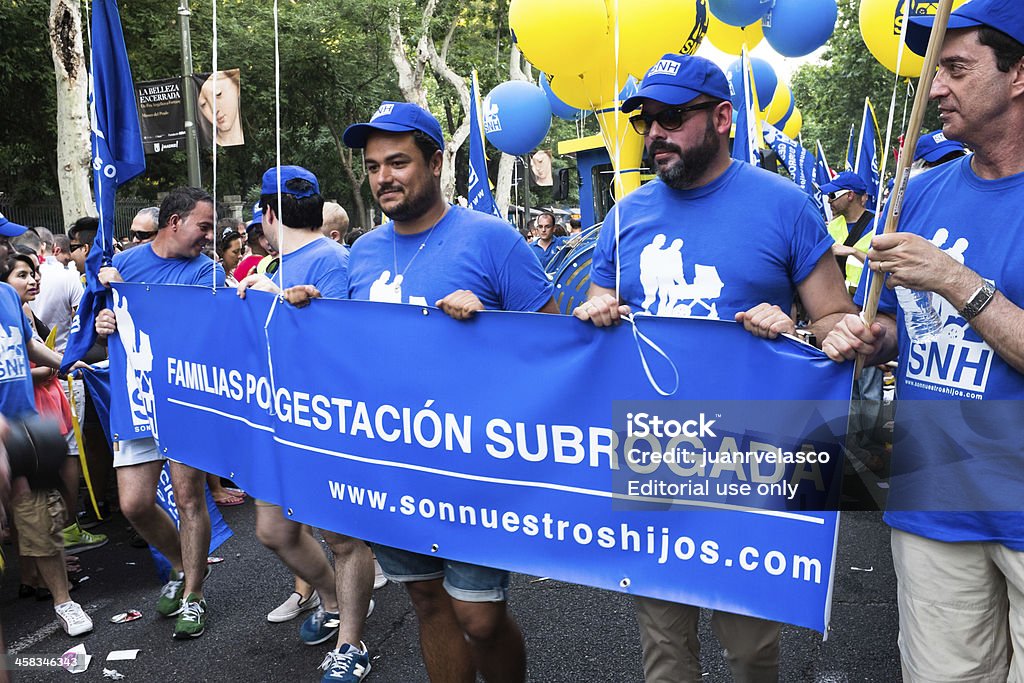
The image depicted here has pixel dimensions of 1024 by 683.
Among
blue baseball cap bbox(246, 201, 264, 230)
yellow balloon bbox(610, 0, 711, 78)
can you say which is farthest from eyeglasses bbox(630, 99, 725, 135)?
yellow balloon bbox(610, 0, 711, 78)

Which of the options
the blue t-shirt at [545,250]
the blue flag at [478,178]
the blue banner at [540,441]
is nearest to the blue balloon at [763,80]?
the blue t-shirt at [545,250]

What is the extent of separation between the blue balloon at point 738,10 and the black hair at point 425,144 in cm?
632

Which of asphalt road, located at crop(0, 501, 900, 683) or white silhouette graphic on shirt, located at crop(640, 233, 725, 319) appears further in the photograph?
asphalt road, located at crop(0, 501, 900, 683)

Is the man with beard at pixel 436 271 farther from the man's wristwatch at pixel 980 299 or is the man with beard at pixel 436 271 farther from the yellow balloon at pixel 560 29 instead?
the yellow balloon at pixel 560 29

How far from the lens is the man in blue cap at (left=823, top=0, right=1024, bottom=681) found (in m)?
2.21

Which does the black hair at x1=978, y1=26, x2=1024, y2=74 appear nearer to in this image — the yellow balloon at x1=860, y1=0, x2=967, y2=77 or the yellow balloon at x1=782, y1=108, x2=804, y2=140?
the yellow balloon at x1=860, y1=0, x2=967, y2=77

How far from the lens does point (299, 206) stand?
13.9ft

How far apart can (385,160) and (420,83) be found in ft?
61.3

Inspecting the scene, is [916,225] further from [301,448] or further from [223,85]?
[223,85]

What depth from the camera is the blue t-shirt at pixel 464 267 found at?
125 inches

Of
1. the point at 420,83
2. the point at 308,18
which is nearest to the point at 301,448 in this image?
the point at 420,83

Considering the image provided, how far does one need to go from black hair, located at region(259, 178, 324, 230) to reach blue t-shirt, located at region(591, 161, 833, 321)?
187 centimetres

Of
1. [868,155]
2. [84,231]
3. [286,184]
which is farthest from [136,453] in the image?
[868,155]

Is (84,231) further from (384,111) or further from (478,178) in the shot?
(384,111)
